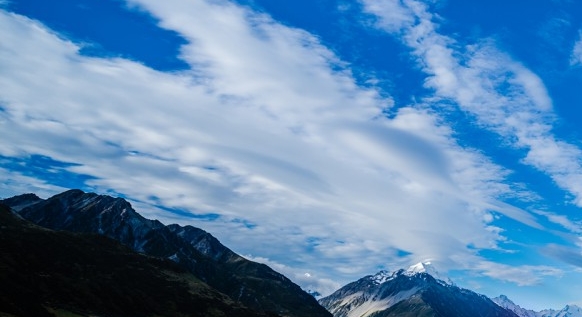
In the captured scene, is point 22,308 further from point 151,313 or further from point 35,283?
point 151,313

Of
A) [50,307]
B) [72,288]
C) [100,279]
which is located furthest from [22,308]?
[100,279]

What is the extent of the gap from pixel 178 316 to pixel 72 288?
43.3 meters

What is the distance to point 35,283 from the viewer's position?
14550 cm

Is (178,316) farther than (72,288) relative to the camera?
Yes

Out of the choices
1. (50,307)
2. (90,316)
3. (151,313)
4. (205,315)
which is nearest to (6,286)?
(50,307)

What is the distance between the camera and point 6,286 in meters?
128

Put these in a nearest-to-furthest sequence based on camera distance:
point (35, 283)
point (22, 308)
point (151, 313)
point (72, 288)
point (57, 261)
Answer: point (22, 308) → point (35, 283) → point (72, 288) → point (151, 313) → point (57, 261)

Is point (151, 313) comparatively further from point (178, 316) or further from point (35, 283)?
point (35, 283)

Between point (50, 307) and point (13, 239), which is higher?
point (13, 239)

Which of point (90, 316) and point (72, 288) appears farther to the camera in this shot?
point (72, 288)

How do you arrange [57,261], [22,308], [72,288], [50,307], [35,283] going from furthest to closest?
1. [57,261]
2. [72,288]
3. [35,283]
4. [50,307]
5. [22,308]

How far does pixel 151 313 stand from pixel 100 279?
31850 mm

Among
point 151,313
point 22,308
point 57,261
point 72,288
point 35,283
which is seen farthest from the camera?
point 57,261

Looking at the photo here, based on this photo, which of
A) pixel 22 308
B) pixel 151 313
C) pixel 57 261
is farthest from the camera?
pixel 57 261
